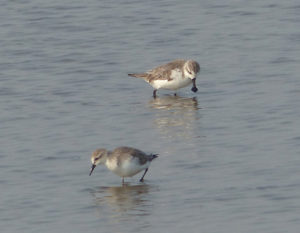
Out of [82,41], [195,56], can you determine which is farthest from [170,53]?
[82,41]

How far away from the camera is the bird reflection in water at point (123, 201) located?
62.8ft

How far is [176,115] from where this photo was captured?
1049 inches

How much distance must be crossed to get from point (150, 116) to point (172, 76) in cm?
241

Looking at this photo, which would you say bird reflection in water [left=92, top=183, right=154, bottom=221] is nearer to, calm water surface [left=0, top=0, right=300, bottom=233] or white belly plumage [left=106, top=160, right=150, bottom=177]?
calm water surface [left=0, top=0, right=300, bottom=233]

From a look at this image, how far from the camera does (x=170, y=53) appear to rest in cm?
3222

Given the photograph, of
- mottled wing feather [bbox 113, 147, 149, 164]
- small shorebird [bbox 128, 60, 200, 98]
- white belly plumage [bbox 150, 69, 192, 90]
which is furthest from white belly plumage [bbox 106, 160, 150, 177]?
white belly plumage [bbox 150, 69, 192, 90]

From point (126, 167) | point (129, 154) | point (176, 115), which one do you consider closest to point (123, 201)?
point (126, 167)

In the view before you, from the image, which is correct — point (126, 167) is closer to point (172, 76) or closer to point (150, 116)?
point (150, 116)

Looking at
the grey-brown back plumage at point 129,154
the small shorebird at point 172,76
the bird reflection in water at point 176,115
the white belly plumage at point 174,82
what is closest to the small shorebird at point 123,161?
the grey-brown back plumage at point 129,154

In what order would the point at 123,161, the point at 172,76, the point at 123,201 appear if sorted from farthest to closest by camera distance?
the point at 172,76 < the point at 123,161 < the point at 123,201

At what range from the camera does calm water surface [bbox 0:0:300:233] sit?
1898 centimetres

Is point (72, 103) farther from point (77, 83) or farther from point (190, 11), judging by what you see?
point (190, 11)

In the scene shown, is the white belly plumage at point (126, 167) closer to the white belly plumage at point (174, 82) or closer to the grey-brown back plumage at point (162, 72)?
the white belly plumage at point (174, 82)

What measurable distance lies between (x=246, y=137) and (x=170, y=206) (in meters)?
4.68
